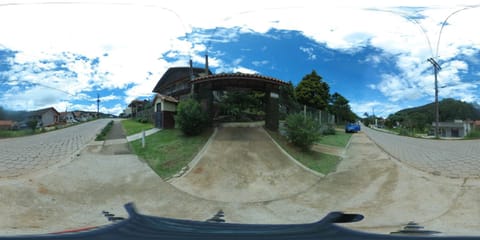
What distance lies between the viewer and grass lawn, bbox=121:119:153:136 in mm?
1633

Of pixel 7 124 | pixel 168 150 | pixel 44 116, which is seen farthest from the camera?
pixel 168 150

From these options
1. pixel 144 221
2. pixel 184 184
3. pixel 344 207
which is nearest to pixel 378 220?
pixel 344 207

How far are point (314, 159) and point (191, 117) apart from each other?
4.76 ft

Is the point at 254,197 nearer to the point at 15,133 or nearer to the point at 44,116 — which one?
the point at 44,116

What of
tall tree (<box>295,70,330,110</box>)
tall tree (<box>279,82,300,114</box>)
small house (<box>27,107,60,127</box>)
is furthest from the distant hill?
small house (<box>27,107,60,127</box>)

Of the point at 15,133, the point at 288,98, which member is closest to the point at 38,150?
the point at 15,133

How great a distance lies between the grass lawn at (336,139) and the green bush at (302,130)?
6 centimetres

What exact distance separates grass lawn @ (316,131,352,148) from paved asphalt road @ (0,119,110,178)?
182 cm

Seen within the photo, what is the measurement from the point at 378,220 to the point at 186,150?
1773 mm

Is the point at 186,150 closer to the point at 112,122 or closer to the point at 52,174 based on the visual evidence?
the point at 112,122

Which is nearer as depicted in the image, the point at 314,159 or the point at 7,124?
the point at 7,124

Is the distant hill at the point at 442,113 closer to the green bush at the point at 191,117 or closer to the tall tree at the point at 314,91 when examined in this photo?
the tall tree at the point at 314,91

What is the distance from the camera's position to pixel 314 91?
1636 millimetres

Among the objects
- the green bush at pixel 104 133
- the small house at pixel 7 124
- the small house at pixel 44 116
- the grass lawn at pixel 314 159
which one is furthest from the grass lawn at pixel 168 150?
the grass lawn at pixel 314 159
